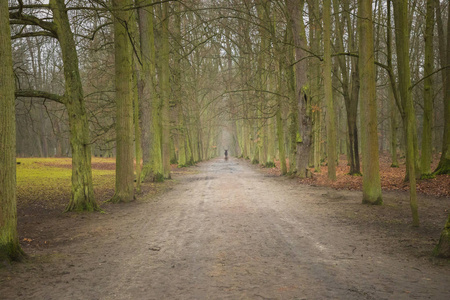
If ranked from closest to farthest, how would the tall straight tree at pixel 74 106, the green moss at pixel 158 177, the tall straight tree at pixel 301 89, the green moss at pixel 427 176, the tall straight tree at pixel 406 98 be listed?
1. the tall straight tree at pixel 406 98
2. the tall straight tree at pixel 74 106
3. the green moss at pixel 427 176
4. the tall straight tree at pixel 301 89
5. the green moss at pixel 158 177

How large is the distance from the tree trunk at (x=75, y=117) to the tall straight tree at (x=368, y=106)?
7.52m

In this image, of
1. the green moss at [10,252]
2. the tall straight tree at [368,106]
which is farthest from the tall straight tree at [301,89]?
the green moss at [10,252]

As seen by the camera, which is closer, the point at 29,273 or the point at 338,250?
the point at 29,273

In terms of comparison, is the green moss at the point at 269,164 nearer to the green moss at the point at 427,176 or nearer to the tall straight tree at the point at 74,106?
the green moss at the point at 427,176

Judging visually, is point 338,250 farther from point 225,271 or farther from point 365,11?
point 365,11

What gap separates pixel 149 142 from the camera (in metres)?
16.9

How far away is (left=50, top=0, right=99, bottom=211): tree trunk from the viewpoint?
9.13 m

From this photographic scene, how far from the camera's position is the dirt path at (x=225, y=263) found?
3875 millimetres

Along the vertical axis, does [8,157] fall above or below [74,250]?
above

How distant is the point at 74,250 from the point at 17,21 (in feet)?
19.9

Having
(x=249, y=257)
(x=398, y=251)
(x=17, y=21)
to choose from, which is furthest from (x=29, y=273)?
(x=17, y=21)

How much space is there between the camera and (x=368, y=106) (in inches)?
372

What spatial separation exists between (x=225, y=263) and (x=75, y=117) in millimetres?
6401

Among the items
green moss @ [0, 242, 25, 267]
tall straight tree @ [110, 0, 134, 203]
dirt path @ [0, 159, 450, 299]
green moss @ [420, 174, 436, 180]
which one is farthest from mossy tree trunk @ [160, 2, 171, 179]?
green moss @ [0, 242, 25, 267]
